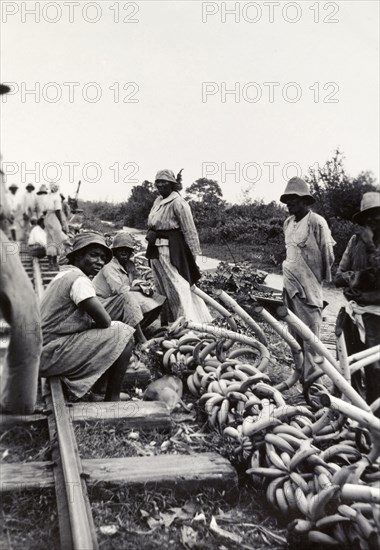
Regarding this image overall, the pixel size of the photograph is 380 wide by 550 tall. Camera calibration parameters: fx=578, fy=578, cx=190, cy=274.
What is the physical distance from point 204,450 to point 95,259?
5.70 ft

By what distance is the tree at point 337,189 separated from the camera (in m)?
17.8

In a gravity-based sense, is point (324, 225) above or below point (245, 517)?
above

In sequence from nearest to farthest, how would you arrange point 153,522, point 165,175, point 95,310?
point 153,522 < point 95,310 < point 165,175

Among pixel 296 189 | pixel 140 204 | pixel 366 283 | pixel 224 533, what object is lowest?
pixel 224 533

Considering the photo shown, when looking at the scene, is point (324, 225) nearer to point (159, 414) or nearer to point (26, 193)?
point (159, 414)

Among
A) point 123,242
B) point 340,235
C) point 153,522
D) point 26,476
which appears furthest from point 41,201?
point 153,522

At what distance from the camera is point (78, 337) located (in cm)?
451

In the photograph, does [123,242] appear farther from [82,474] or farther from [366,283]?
[82,474]

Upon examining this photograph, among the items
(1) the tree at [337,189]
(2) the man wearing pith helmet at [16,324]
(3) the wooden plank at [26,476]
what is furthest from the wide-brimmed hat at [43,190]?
(2) the man wearing pith helmet at [16,324]

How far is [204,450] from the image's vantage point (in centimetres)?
392

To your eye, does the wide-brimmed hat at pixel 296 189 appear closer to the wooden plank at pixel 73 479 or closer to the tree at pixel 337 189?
the wooden plank at pixel 73 479

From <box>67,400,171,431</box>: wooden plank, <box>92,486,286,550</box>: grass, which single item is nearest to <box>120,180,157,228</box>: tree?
<box>67,400,171,431</box>: wooden plank

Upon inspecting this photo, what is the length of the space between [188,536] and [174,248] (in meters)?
4.45

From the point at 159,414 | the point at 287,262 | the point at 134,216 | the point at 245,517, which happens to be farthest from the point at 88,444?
the point at 134,216
